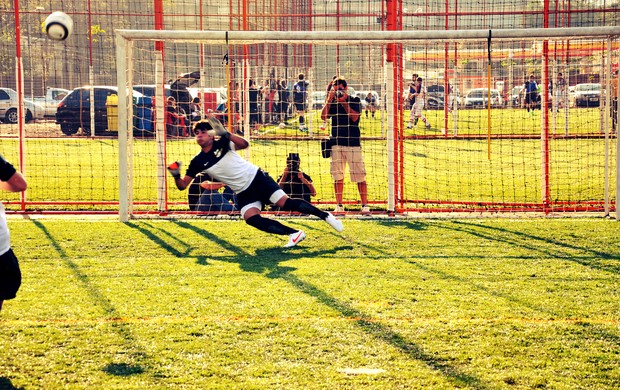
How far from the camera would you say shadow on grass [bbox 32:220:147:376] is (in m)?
5.67

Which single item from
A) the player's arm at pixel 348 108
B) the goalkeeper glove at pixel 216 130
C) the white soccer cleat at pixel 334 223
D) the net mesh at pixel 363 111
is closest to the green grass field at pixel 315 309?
the white soccer cleat at pixel 334 223

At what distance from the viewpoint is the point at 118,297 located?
7.54 m

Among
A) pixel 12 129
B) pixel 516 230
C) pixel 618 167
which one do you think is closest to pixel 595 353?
pixel 516 230

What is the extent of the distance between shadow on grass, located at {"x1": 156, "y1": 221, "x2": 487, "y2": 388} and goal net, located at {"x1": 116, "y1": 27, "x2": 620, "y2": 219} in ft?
6.01

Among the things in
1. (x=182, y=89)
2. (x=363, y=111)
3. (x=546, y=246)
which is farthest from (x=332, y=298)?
(x=182, y=89)

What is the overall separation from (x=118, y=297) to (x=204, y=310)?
37.6 inches

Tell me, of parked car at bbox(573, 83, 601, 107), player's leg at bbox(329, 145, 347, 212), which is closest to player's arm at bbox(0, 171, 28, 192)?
player's leg at bbox(329, 145, 347, 212)

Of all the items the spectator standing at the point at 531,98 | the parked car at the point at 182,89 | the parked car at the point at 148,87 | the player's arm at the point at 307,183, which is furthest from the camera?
the spectator standing at the point at 531,98

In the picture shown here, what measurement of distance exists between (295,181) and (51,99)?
16.5 meters

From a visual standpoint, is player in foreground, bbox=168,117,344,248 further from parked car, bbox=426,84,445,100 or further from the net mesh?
parked car, bbox=426,84,445,100

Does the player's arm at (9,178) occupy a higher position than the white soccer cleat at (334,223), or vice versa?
the player's arm at (9,178)

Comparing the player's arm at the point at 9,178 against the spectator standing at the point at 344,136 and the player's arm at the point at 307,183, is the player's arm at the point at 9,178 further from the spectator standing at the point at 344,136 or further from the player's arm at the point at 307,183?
the spectator standing at the point at 344,136

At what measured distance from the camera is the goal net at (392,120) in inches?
464

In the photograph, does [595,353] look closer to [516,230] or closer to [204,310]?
[204,310]
